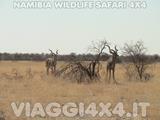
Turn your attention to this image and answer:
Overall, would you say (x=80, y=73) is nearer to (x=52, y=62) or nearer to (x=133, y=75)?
(x=133, y=75)

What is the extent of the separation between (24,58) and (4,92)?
7077 cm

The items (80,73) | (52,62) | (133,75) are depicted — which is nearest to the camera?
(80,73)

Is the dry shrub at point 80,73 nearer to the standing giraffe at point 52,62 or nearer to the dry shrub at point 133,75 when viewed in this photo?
the dry shrub at point 133,75

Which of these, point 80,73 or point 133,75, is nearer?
point 80,73

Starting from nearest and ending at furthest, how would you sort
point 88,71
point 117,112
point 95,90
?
point 117,112 → point 95,90 → point 88,71

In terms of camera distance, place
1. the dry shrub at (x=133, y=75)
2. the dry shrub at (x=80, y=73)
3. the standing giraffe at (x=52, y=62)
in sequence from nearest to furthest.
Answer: the dry shrub at (x=80, y=73)
the dry shrub at (x=133, y=75)
the standing giraffe at (x=52, y=62)

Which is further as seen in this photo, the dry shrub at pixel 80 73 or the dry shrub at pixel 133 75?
the dry shrub at pixel 133 75

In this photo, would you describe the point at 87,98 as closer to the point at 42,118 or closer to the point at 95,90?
the point at 95,90

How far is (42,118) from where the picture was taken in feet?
39.6

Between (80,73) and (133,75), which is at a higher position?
(80,73)

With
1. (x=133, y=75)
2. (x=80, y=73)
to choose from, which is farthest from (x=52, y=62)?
(x=80, y=73)

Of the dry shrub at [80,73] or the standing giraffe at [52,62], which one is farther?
the standing giraffe at [52,62]

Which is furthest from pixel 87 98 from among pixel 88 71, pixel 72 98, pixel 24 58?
pixel 24 58

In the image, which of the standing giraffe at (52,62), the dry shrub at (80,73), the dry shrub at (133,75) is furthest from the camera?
the standing giraffe at (52,62)
